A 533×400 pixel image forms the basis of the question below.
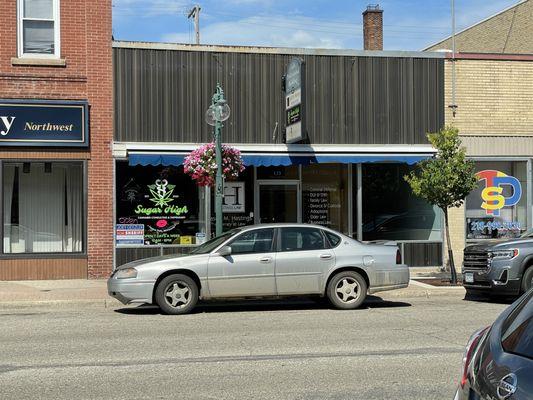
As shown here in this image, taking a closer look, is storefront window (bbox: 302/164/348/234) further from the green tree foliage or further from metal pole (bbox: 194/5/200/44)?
metal pole (bbox: 194/5/200/44)

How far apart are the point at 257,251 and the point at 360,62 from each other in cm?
757

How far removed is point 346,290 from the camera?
11.2 m

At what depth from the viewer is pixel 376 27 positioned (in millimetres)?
22172

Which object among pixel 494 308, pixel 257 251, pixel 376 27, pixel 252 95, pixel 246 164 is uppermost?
pixel 376 27

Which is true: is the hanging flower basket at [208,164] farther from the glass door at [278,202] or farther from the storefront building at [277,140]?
the glass door at [278,202]

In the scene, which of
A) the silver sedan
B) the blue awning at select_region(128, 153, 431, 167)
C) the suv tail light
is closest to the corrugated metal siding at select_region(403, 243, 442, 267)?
the blue awning at select_region(128, 153, 431, 167)

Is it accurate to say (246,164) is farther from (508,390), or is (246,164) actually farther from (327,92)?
(508,390)

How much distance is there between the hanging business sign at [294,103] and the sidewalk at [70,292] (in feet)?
14.4

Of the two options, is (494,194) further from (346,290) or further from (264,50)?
(346,290)

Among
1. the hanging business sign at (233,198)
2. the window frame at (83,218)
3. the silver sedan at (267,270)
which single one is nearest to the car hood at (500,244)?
the silver sedan at (267,270)

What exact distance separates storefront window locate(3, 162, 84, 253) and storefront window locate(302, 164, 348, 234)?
229 inches

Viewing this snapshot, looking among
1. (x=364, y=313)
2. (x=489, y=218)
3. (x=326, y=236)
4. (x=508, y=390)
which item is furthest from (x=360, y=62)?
(x=508, y=390)

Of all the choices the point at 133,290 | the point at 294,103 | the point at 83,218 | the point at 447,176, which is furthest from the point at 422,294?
the point at 83,218

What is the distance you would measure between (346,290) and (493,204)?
7.69 meters
